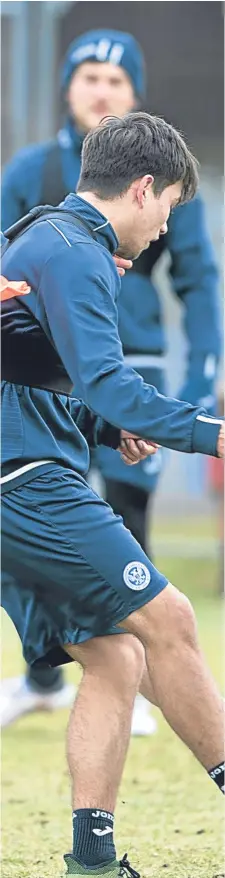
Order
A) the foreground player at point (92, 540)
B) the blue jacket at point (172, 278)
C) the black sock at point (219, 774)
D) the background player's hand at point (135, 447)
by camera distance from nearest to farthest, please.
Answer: the foreground player at point (92, 540)
the black sock at point (219, 774)
the background player's hand at point (135, 447)
the blue jacket at point (172, 278)

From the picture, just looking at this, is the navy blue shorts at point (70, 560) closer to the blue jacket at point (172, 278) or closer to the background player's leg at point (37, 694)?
the blue jacket at point (172, 278)

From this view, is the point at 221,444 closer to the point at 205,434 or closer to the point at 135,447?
the point at 205,434

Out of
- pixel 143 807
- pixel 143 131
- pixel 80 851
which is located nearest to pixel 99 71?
pixel 143 131

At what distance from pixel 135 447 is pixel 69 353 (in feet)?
1.73

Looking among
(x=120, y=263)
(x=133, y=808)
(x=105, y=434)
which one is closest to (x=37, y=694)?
(x=133, y=808)

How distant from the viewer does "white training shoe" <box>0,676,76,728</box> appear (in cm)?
478

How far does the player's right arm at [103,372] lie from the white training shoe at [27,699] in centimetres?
251

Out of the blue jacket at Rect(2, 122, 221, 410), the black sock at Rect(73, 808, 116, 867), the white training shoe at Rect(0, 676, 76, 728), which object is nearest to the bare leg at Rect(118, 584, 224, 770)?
the black sock at Rect(73, 808, 116, 867)

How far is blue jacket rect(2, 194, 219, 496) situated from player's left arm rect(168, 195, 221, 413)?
1673 mm

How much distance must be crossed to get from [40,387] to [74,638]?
47cm

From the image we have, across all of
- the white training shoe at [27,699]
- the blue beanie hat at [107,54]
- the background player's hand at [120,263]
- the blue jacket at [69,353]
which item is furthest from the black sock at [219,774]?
the blue beanie hat at [107,54]

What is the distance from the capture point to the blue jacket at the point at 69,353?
2414 millimetres

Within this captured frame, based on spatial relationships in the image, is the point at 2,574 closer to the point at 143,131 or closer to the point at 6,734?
the point at 143,131

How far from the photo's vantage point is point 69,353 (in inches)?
96.0
